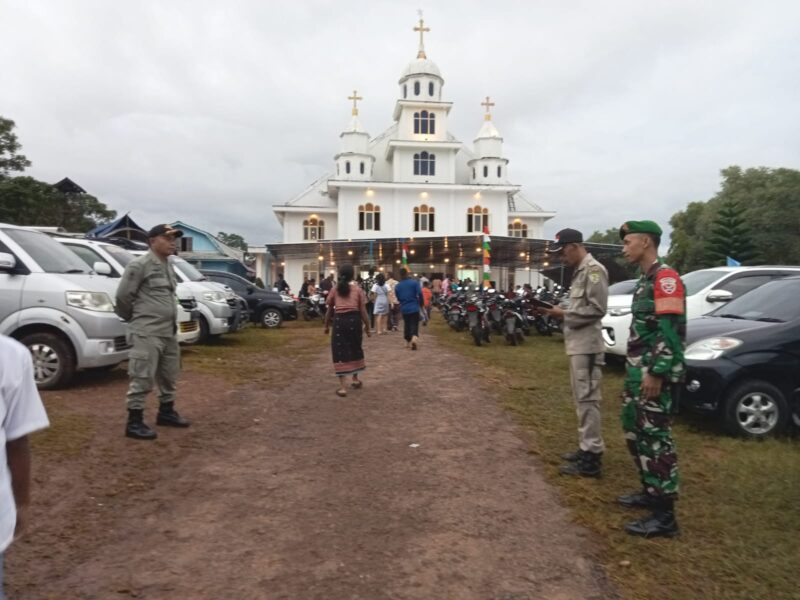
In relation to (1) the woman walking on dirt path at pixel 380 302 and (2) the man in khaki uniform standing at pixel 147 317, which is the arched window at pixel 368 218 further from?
(2) the man in khaki uniform standing at pixel 147 317

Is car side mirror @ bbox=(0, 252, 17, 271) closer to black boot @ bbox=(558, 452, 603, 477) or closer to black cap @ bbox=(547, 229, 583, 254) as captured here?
black cap @ bbox=(547, 229, 583, 254)

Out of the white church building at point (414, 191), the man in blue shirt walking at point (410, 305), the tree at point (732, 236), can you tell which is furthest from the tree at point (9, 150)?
the tree at point (732, 236)

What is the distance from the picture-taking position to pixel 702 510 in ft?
12.0

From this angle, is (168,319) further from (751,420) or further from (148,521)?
(751,420)

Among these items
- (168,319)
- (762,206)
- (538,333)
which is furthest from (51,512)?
(762,206)

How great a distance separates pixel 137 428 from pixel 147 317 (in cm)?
102

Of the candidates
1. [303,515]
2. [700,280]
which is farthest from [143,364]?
[700,280]

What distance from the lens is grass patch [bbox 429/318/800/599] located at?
2822 mm

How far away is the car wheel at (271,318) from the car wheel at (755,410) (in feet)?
44.8

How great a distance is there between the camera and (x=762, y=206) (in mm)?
40719

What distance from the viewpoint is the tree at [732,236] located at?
39750 mm

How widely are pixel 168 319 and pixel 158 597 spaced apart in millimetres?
2930

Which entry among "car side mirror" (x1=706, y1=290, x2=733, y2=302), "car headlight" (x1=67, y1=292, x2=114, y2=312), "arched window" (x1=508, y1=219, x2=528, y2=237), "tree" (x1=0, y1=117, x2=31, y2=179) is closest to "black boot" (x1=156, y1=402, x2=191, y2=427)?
"car headlight" (x1=67, y1=292, x2=114, y2=312)

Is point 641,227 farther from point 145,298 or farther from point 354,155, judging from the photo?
point 354,155
